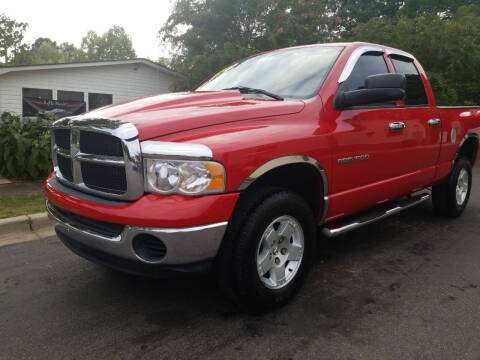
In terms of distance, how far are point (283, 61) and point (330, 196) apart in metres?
1.32

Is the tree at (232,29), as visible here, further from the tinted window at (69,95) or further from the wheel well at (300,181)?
the wheel well at (300,181)

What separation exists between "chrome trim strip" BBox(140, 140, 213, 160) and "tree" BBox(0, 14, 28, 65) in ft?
140

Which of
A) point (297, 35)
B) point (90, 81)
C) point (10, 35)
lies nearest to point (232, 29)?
point (297, 35)

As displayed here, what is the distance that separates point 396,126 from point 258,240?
71.4 inches

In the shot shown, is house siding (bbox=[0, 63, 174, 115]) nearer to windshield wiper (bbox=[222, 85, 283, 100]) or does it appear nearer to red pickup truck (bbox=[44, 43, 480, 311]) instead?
red pickup truck (bbox=[44, 43, 480, 311])

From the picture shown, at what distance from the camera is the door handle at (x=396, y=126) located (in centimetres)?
342

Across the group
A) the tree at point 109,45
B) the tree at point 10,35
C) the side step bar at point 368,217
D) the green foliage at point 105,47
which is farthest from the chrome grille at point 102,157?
the tree at point 109,45

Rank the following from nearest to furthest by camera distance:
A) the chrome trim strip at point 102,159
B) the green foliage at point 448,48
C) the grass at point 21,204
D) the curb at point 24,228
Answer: the chrome trim strip at point 102,159 → the curb at point 24,228 → the grass at point 21,204 → the green foliage at point 448,48

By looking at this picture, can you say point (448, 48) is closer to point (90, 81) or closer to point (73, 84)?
point (90, 81)

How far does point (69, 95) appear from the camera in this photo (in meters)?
13.8

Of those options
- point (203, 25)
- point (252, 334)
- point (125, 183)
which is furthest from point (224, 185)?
point (203, 25)

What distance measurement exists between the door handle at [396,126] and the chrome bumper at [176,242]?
6.23 ft

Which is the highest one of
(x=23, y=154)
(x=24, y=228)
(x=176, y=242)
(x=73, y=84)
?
(x=73, y=84)

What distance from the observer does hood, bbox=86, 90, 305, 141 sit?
7.58ft
